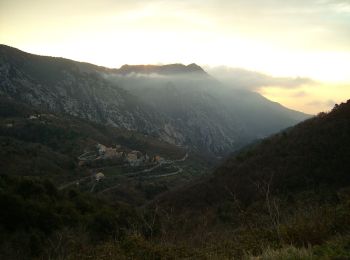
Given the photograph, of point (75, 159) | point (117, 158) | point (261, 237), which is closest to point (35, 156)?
point (75, 159)

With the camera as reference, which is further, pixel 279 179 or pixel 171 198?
pixel 171 198

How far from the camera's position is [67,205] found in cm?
4084

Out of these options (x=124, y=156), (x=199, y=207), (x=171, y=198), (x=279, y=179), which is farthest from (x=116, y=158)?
(x=279, y=179)

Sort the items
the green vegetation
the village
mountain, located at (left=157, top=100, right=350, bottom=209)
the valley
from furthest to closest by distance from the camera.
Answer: the village, mountain, located at (left=157, top=100, right=350, bottom=209), the valley, the green vegetation

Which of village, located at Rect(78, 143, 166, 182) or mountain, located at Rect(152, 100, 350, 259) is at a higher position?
mountain, located at Rect(152, 100, 350, 259)

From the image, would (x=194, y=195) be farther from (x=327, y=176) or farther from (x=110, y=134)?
(x=110, y=134)

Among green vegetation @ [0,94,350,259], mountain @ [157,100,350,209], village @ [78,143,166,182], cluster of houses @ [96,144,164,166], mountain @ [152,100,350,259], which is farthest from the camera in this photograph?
cluster of houses @ [96,144,164,166]

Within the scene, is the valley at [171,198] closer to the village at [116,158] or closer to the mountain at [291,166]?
the mountain at [291,166]

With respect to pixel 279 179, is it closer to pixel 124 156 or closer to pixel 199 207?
pixel 199 207

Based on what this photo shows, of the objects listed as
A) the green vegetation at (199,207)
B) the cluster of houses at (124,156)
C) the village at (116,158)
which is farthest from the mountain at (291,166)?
the cluster of houses at (124,156)

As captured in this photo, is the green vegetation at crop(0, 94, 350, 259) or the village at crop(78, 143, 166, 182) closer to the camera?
the green vegetation at crop(0, 94, 350, 259)

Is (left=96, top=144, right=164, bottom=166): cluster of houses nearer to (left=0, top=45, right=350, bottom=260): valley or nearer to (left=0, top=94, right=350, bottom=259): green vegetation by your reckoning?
(left=0, top=45, right=350, bottom=260): valley

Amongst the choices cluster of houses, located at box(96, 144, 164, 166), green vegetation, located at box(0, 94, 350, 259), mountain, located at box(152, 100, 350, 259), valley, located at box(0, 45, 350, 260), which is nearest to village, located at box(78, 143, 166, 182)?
cluster of houses, located at box(96, 144, 164, 166)

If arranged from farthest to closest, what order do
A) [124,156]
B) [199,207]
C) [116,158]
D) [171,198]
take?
[124,156], [116,158], [171,198], [199,207]
